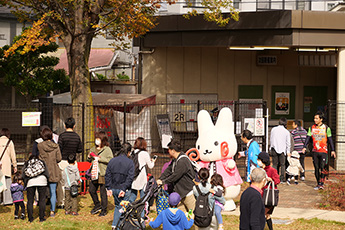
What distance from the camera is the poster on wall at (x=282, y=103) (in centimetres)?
2355

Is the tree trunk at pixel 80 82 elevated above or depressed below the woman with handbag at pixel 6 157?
above

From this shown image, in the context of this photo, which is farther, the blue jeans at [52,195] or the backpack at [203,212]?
the blue jeans at [52,195]

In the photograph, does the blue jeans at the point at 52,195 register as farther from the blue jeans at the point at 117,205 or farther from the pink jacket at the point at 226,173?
the pink jacket at the point at 226,173

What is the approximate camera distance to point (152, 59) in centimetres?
2195

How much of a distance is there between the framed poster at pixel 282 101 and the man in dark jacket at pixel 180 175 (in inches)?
555

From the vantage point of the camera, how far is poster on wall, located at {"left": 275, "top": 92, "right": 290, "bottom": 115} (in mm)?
23547

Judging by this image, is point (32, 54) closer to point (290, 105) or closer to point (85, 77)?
point (85, 77)

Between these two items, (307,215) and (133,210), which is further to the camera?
(307,215)

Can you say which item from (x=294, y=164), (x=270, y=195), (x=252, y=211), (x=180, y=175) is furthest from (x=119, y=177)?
(x=294, y=164)

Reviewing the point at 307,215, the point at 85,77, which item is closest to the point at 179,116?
the point at 85,77

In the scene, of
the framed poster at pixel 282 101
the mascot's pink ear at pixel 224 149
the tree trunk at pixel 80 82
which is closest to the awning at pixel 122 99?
the tree trunk at pixel 80 82

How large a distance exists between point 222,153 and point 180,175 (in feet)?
9.17

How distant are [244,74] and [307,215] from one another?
11648 mm

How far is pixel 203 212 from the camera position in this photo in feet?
29.0
